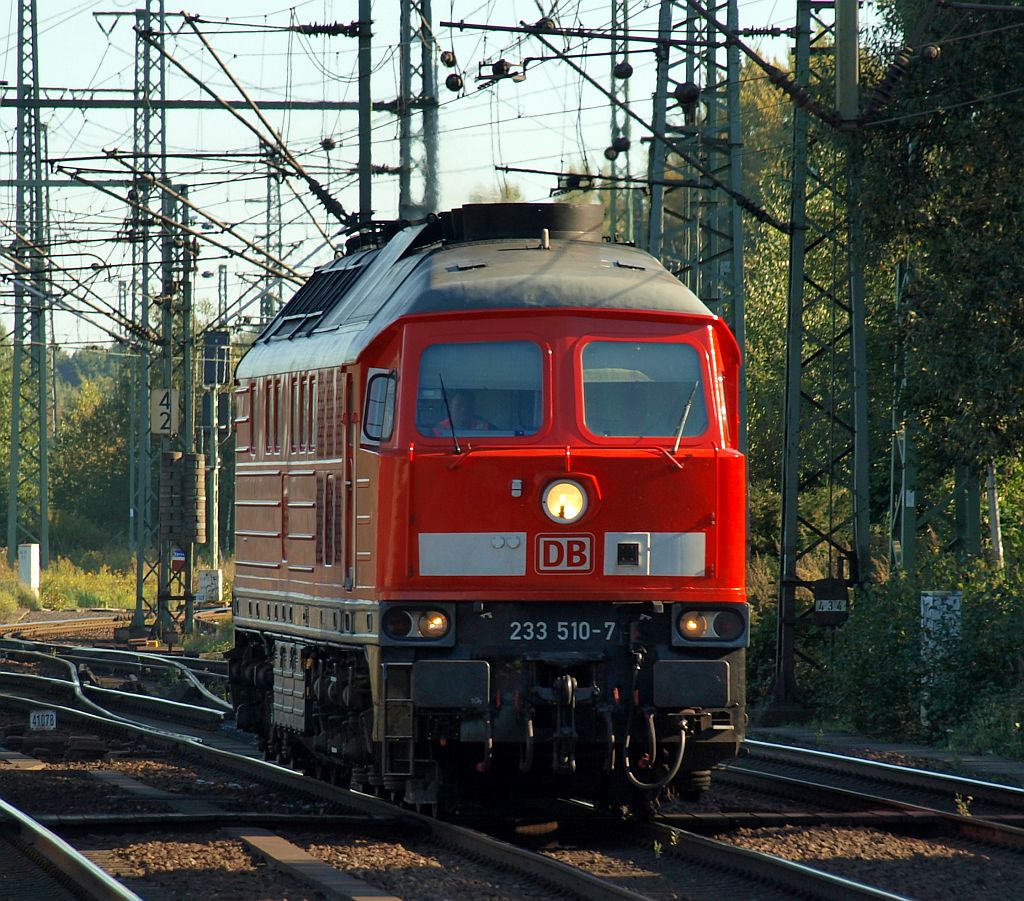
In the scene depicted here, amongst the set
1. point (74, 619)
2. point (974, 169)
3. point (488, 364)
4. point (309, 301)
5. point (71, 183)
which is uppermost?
point (71, 183)

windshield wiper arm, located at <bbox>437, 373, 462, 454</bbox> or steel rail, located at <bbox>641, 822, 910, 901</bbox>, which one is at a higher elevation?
windshield wiper arm, located at <bbox>437, 373, 462, 454</bbox>

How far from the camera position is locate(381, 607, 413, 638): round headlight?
10320mm

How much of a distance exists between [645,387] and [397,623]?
2.03 metres

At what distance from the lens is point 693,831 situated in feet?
36.0

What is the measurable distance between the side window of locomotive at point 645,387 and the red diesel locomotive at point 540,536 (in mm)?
12

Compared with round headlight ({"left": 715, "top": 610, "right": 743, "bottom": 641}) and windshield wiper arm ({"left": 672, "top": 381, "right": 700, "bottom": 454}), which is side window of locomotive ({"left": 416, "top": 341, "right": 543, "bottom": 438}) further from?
round headlight ({"left": 715, "top": 610, "right": 743, "bottom": 641})

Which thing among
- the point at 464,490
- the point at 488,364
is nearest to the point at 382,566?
the point at 464,490

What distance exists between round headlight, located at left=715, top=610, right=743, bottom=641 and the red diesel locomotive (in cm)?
2

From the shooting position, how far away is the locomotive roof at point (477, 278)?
425 inches

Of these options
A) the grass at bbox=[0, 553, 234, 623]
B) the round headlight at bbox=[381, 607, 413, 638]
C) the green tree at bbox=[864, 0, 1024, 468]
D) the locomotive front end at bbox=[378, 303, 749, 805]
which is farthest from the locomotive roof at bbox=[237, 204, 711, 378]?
the grass at bbox=[0, 553, 234, 623]

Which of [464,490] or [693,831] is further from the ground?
[464,490]

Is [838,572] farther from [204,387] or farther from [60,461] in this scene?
[60,461]

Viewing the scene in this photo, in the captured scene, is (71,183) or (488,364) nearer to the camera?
(488,364)

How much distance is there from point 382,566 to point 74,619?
113 feet
